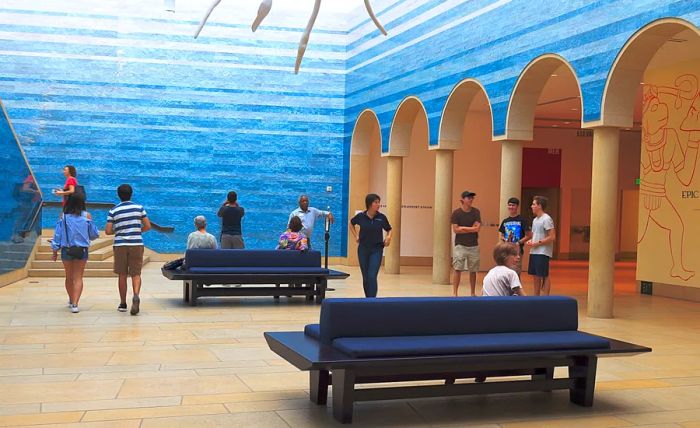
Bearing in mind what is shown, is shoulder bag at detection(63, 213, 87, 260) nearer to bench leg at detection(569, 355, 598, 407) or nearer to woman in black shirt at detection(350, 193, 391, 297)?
woman in black shirt at detection(350, 193, 391, 297)

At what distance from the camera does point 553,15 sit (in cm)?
1275

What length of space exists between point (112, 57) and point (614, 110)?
13573 mm

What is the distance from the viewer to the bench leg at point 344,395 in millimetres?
5480

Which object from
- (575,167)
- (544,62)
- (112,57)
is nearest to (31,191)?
(112,57)

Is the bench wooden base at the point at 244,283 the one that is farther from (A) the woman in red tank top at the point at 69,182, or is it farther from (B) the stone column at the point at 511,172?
(B) the stone column at the point at 511,172

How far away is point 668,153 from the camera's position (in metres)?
14.9

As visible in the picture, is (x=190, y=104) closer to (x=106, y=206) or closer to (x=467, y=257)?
(x=106, y=206)

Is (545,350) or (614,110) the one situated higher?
(614,110)

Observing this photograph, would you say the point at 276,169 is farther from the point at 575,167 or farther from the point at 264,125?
the point at 575,167

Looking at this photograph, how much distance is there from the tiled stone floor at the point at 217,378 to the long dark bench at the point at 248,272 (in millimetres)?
400

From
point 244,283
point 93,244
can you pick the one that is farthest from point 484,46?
point 93,244

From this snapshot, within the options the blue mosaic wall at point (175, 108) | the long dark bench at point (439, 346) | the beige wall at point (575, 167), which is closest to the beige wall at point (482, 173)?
the blue mosaic wall at point (175, 108)

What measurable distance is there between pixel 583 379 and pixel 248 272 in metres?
6.71

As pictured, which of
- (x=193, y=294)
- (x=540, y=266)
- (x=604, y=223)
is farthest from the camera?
(x=193, y=294)
